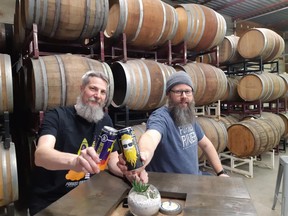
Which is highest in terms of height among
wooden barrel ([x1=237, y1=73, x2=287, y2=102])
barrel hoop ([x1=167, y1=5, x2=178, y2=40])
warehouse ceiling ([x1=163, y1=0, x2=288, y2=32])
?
warehouse ceiling ([x1=163, y1=0, x2=288, y2=32])

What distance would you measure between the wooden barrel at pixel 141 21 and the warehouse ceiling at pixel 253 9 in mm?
3756

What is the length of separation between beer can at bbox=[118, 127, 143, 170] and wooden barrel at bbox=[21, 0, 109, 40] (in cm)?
239

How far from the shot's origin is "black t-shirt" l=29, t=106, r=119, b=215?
189cm

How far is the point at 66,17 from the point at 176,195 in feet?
8.38

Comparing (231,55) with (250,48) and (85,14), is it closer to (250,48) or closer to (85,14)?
(250,48)

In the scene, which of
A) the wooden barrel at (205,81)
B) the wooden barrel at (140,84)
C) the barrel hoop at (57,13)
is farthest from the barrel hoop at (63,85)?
the wooden barrel at (205,81)

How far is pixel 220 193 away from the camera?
1321 millimetres

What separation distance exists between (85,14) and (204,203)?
270 cm

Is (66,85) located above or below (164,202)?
above

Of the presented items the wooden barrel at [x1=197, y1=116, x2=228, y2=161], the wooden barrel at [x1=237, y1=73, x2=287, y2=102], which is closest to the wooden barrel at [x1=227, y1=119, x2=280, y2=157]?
the wooden barrel at [x1=197, y1=116, x2=228, y2=161]

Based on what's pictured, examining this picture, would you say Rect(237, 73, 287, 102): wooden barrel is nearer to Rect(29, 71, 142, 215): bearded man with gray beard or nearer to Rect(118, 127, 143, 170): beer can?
Rect(29, 71, 142, 215): bearded man with gray beard

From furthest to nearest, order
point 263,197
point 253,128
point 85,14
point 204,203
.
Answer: point 253,128 < point 263,197 < point 85,14 < point 204,203

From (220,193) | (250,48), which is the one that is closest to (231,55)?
(250,48)

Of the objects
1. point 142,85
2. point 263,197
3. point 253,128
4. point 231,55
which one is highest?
point 231,55
